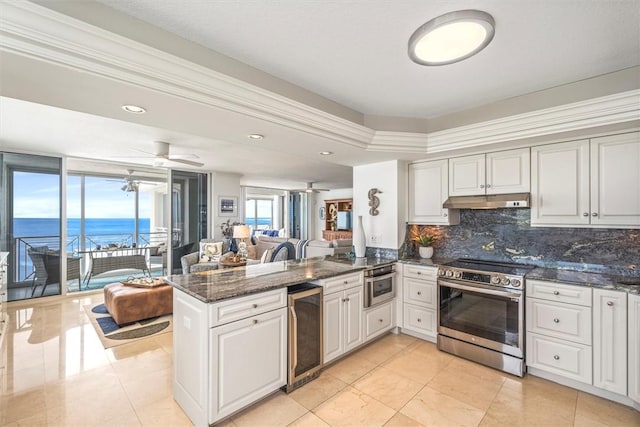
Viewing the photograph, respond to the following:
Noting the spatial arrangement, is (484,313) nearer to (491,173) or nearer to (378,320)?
(378,320)

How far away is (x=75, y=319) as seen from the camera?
13.1 ft

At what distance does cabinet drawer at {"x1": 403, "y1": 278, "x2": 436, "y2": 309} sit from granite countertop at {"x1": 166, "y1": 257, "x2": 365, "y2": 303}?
763 mm

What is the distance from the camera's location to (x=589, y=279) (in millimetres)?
2436

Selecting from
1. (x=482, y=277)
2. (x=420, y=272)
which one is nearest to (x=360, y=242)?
(x=420, y=272)

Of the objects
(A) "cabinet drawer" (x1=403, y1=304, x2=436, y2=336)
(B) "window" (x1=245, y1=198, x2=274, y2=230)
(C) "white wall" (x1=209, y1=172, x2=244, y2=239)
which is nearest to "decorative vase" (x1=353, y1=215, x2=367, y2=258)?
(A) "cabinet drawer" (x1=403, y1=304, x2=436, y2=336)

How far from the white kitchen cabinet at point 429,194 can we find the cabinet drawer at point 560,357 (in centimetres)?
143

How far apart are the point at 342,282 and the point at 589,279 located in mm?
2088

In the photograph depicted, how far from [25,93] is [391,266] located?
3396 mm

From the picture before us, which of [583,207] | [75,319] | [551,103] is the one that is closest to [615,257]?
[583,207]

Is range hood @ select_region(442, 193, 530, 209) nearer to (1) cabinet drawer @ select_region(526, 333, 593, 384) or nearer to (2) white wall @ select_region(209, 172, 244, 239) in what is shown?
(1) cabinet drawer @ select_region(526, 333, 593, 384)

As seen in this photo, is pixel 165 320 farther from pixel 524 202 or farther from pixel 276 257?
pixel 524 202

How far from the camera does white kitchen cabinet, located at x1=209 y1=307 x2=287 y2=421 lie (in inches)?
75.1

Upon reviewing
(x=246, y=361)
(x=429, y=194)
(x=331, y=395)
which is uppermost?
(x=429, y=194)

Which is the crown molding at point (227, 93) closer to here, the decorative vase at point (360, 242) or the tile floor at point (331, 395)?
the decorative vase at point (360, 242)
